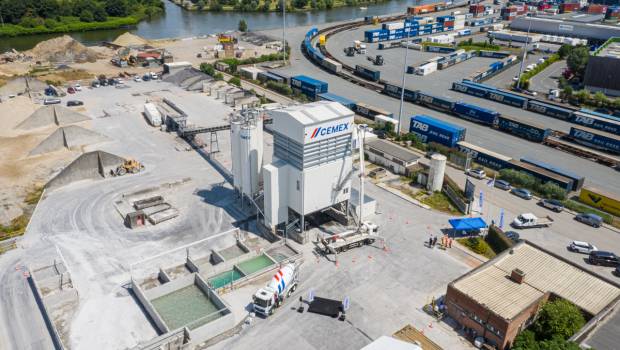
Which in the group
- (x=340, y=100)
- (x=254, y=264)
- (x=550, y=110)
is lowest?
(x=254, y=264)

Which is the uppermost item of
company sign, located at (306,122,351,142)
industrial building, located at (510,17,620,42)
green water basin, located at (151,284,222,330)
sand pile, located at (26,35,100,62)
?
company sign, located at (306,122,351,142)

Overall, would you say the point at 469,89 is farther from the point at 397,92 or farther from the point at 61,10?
the point at 61,10

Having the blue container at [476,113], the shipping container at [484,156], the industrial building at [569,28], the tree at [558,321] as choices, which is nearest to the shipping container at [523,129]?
the blue container at [476,113]

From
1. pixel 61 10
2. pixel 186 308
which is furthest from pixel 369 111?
pixel 61 10

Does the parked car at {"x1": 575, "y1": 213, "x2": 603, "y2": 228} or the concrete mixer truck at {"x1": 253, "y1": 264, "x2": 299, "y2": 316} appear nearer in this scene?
the concrete mixer truck at {"x1": 253, "y1": 264, "x2": 299, "y2": 316}

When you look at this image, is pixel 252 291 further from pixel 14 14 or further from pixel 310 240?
pixel 14 14

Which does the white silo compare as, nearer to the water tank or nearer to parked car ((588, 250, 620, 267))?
the water tank

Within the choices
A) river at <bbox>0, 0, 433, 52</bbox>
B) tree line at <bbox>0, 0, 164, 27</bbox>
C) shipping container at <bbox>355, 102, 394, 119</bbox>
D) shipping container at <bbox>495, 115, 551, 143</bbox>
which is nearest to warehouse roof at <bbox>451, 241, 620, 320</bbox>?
shipping container at <bbox>495, 115, 551, 143</bbox>
